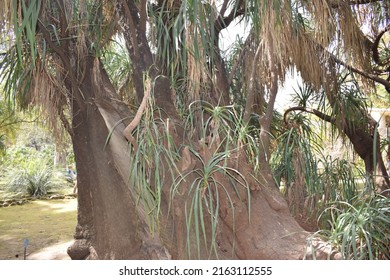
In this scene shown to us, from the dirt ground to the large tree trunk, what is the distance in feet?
4.60

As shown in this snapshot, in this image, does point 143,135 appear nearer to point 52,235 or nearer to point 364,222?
point 364,222

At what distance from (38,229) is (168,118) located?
3.84 metres

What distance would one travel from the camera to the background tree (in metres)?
2.01

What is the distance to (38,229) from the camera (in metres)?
5.17

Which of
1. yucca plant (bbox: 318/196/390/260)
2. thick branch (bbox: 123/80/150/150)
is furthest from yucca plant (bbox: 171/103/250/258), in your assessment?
yucca plant (bbox: 318/196/390/260)

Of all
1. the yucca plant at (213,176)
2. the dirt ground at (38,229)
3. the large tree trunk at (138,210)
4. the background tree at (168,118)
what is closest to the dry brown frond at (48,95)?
the background tree at (168,118)

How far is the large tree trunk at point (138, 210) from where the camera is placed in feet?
6.97

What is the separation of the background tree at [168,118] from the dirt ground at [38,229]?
55.9 inches

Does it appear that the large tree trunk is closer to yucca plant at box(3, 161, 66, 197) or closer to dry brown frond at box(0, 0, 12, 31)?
dry brown frond at box(0, 0, 12, 31)

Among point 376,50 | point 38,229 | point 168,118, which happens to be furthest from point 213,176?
point 38,229

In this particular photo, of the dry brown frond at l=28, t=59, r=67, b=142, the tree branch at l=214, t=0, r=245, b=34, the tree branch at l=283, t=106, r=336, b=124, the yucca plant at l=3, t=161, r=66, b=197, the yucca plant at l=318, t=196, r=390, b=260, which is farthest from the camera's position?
the yucca plant at l=3, t=161, r=66, b=197

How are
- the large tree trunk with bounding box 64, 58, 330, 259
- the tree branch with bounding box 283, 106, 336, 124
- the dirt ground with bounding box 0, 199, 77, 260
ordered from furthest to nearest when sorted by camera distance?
the dirt ground with bounding box 0, 199, 77, 260, the tree branch with bounding box 283, 106, 336, 124, the large tree trunk with bounding box 64, 58, 330, 259

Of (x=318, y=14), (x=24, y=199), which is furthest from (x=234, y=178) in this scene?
(x=24, y=199)

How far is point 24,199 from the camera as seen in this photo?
780cm
